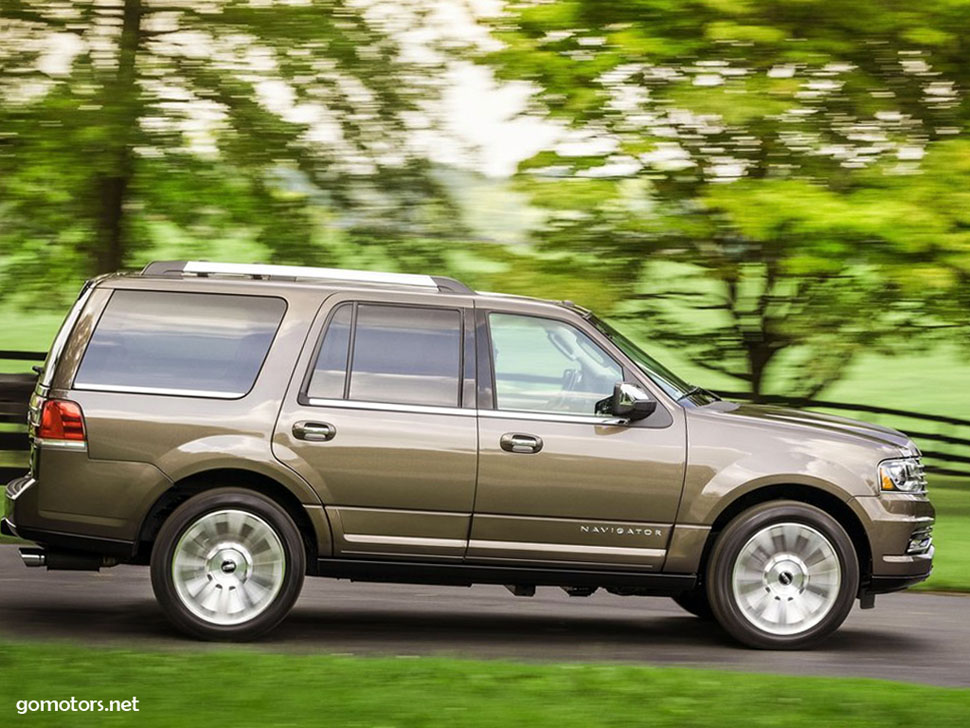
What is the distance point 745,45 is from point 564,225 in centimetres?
252

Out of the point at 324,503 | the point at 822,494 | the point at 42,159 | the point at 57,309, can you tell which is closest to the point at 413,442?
the point at 324,503

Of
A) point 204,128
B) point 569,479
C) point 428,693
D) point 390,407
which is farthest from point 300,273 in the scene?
point 204,128

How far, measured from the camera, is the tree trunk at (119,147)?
14.1 meters

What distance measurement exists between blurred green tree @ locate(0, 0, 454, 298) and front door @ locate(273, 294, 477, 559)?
7.11 metres

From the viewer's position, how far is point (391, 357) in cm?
802

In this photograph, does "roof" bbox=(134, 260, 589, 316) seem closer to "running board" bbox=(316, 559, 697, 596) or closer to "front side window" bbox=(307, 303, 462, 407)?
"front side window" bbox=(307, 303, 462, 407)

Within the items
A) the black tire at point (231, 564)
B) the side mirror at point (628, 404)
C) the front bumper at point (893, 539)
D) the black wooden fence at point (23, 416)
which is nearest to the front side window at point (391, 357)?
the black tire at point (231, 564)

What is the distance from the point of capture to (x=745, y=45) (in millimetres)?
13508

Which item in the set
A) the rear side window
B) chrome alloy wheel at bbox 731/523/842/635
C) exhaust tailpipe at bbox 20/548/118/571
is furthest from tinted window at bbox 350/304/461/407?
chrome alloy wheel at bbox 731/523/842/635

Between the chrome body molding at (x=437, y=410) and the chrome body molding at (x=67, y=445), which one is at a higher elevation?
the chrome body molding at (x=437, y=410)

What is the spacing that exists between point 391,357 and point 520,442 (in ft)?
2.79

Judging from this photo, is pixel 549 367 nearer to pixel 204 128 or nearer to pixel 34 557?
pixel 34 557

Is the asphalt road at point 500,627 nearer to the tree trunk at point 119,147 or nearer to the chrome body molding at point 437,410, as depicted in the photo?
the chrome body molding at point 437,410

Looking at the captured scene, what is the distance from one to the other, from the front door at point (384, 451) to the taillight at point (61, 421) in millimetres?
1050
